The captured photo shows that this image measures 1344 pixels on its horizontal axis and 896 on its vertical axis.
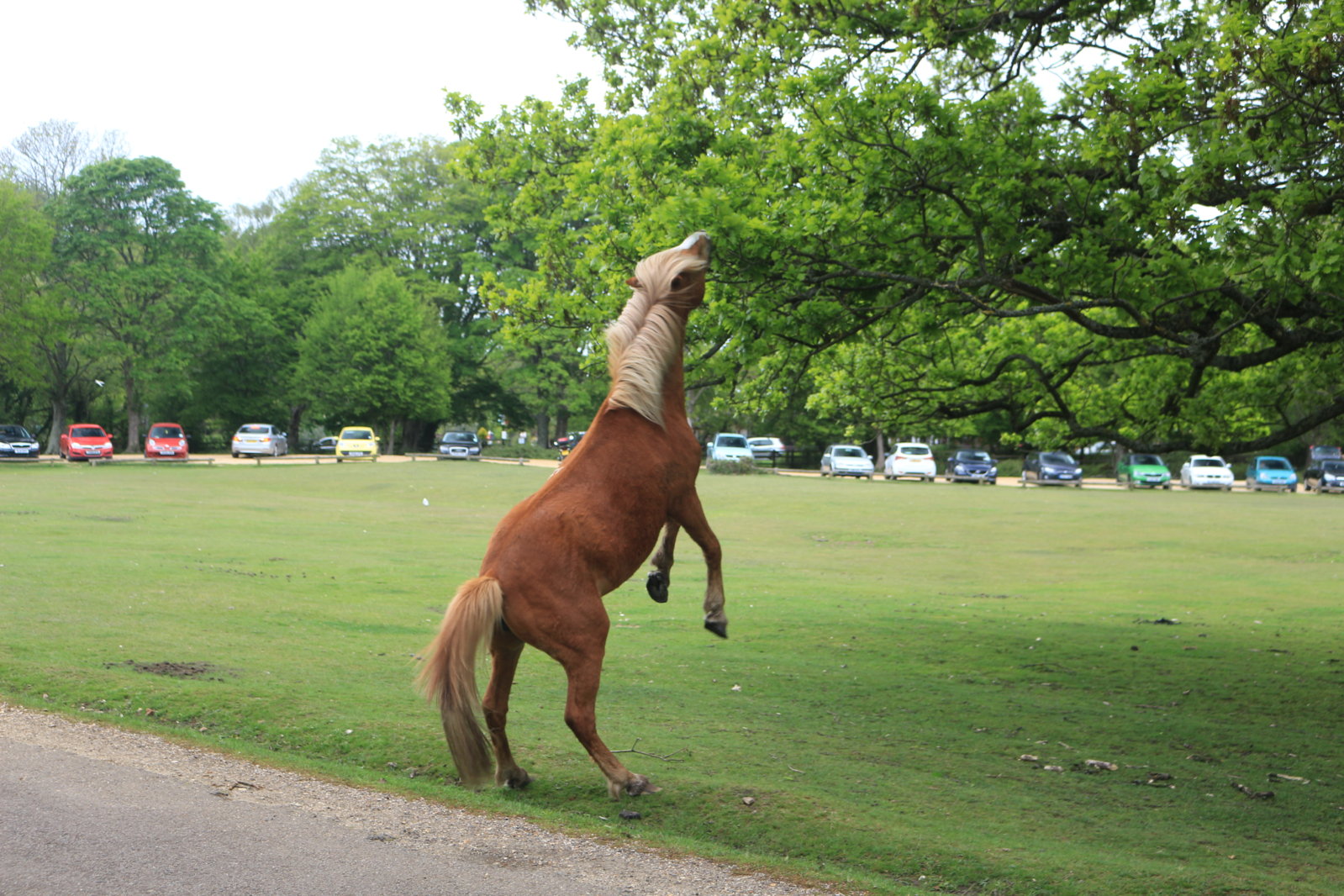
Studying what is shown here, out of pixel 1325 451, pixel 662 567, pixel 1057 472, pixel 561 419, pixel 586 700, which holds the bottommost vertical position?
pixel 586 700

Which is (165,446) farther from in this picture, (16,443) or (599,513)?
(599,513)

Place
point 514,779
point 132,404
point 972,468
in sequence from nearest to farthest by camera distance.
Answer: point 514,779 < point 972,468 < point 132,404

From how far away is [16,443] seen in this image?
54344 mm

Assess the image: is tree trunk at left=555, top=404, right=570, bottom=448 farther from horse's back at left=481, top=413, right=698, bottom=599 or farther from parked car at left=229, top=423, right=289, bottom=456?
horse's back at left=481, top=413, right=698, bottom=599

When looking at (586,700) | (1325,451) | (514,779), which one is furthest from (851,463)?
(586,700)

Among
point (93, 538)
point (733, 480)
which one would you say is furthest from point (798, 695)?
point (733, 480)

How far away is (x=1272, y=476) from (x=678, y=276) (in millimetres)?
58586

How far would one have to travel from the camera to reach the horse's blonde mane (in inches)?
230

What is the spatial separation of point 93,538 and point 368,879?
17057 millimetres

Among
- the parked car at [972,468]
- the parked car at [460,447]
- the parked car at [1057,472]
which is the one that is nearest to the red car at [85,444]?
the parked car at [460,447]

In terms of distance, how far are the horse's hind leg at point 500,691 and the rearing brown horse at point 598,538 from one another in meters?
0.03

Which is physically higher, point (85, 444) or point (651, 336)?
point (651, 336)

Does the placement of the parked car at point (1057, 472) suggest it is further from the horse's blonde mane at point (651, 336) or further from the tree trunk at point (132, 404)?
the horse's blonde mane at point (651, 336)

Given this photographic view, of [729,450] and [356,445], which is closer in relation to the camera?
[356,445]
